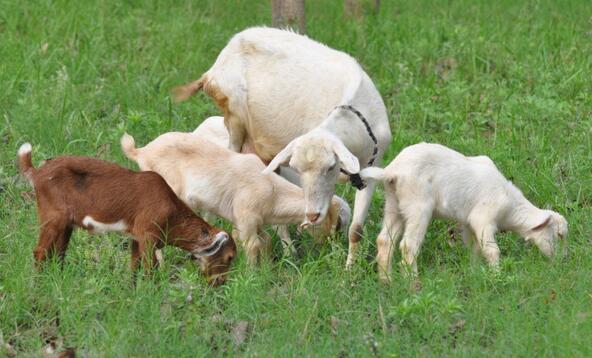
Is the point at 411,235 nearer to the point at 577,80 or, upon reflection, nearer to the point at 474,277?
the point at 474,277

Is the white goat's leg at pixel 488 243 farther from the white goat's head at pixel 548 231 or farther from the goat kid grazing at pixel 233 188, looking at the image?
the goat kid grazing at pixel 233 188

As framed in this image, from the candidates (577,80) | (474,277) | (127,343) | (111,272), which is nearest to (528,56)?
(577,80)

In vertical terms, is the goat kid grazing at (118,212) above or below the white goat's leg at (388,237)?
above

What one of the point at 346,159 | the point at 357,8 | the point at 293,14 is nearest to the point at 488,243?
the point at 346,159

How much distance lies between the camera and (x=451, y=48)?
10.1 meters

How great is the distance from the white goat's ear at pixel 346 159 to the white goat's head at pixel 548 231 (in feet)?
3.86

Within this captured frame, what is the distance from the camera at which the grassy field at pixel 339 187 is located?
5.66m

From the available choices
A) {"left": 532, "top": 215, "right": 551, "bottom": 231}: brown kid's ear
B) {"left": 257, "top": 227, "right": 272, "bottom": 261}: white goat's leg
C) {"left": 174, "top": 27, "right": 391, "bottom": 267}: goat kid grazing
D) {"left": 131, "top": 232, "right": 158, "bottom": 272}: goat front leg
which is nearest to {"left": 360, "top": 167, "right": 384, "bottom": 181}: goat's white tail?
{"left": 174, "top": 27, "right": 391, "bottom": 267}: goat kid grazing

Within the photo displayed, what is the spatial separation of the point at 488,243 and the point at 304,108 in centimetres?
158

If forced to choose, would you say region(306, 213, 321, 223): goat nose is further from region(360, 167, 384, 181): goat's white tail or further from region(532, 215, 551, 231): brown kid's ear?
region(532, 215, 551, 231): brown kid's ear

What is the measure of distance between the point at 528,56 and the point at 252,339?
5.20 meters

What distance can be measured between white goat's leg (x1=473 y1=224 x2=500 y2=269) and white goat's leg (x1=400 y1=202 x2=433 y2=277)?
359 mm

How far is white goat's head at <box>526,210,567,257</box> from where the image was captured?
6855 mm


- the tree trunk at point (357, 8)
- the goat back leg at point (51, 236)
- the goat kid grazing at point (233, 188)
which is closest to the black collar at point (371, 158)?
the goat kid grazing at point (233, 188)
